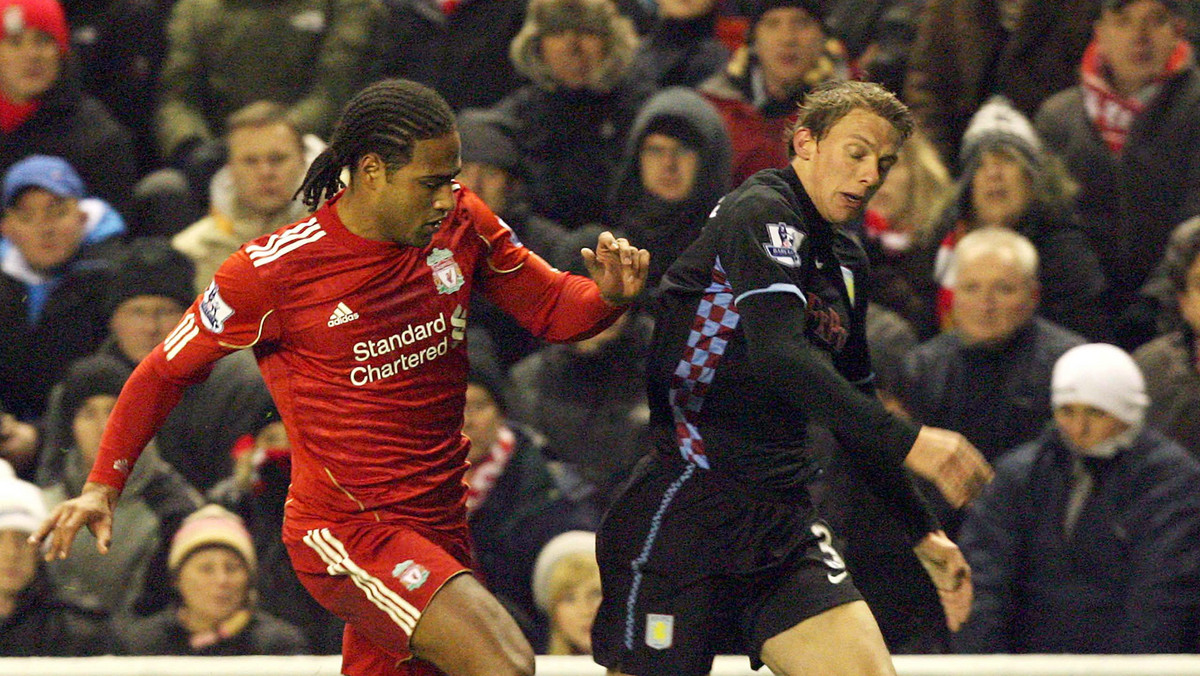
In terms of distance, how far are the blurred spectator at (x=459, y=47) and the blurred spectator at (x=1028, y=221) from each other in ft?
6.29

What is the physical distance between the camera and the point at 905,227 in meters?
6.78

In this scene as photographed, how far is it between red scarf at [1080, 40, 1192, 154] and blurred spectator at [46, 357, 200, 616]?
137 inches

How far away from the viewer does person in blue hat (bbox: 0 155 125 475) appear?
682 centimetres

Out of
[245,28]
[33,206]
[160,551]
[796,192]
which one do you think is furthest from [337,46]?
[796,192]

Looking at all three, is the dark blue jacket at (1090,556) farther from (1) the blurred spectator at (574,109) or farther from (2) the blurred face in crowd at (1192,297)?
(1) the blurred spectator at (574,109)

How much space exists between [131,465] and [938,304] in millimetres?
3323

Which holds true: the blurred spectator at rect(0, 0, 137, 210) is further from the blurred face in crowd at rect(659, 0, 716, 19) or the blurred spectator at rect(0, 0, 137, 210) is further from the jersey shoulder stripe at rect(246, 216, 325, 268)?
the jersey shoulder stripe at rect(246, 216, 325, 268)

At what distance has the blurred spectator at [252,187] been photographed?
685 cm

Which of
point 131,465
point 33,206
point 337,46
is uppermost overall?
point 337,46

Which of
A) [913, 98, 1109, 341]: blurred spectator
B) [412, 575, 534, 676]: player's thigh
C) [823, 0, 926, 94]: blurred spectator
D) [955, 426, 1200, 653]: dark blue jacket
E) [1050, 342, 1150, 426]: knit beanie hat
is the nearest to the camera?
[412, 575, 534, 676]: player's thigh

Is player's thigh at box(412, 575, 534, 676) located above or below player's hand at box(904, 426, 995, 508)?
below

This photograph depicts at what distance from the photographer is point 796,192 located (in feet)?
13.8

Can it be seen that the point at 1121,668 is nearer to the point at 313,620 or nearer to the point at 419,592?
the point at 419,592

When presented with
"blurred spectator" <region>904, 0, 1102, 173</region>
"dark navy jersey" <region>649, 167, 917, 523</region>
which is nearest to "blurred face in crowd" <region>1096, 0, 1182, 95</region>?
"blurred spectator" <region>904, 0, 1102, 173</region>
